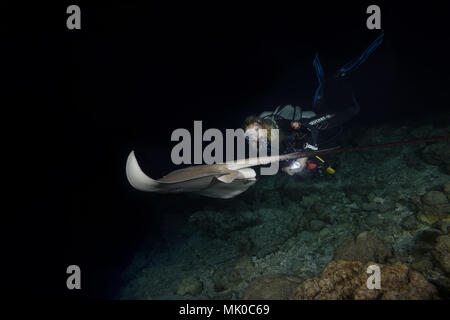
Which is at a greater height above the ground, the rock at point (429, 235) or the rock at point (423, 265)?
the rock at point (429, 235)

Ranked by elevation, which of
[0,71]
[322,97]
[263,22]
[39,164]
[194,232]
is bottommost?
[194,232]

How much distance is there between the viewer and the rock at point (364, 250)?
→ 2600mm

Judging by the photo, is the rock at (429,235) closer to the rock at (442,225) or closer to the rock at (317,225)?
the rock at (442,225)

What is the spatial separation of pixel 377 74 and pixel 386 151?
14.8ft

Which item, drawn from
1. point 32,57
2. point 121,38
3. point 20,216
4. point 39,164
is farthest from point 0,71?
point 20,216

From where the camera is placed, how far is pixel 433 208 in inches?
114

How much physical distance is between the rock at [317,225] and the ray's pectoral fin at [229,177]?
2290 mm

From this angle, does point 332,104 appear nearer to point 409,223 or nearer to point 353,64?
point 353,64

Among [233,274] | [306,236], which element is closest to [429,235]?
[306,236]

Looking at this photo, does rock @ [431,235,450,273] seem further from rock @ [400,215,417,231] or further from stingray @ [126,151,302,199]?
stingray @ [126,151,302,199]

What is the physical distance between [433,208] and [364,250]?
4.46 feet

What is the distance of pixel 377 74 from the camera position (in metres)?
7.77

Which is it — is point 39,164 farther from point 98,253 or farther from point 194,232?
point 194,232

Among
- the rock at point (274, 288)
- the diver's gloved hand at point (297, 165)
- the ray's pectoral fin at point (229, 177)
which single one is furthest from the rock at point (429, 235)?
the ray's pectoral fin at point (229, 177)
